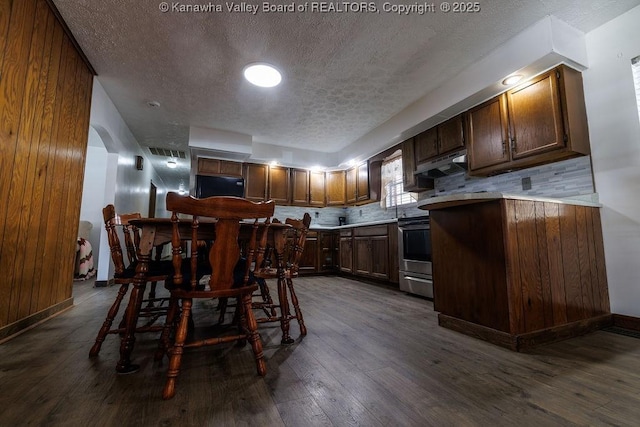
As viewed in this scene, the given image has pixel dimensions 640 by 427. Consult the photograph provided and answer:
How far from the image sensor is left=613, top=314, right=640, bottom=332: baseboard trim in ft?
6.66

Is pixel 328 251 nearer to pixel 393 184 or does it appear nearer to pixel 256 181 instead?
pixel 393 184

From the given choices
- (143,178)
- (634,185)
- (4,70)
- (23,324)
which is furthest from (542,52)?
(143,178)

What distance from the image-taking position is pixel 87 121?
286 cm

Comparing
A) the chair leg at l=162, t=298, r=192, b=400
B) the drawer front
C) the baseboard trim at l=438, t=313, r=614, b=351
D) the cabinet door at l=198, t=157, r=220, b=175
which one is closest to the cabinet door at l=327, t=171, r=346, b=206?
the drawer front

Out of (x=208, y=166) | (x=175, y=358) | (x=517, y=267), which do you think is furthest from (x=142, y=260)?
(x=208, y=166)

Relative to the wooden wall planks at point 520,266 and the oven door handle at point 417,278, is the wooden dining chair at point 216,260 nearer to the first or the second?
the wooden wall planks at point 520,266

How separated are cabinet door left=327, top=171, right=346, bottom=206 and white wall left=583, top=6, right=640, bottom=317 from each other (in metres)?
3.71

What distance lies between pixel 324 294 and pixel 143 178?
5031mm

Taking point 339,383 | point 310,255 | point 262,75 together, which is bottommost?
point 339,383

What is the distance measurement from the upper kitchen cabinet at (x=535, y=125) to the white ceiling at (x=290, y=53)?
50cm

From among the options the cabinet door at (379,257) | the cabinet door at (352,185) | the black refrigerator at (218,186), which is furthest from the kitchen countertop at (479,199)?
the black refrigerator at (218,186)

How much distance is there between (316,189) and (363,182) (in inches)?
39.3

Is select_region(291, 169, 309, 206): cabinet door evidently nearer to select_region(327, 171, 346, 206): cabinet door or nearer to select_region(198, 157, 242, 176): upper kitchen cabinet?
select_region(327, 171, 346, 206): cabinet door

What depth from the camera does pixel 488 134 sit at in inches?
113
